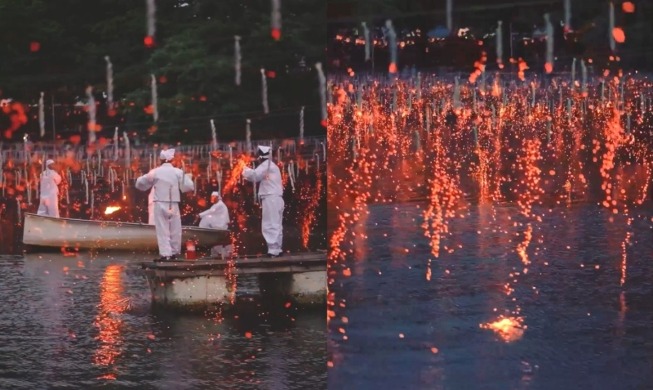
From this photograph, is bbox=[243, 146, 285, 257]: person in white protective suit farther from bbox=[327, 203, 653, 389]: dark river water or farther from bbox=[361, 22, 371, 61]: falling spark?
bbox=[361, 22, 371, 61]: falling spark

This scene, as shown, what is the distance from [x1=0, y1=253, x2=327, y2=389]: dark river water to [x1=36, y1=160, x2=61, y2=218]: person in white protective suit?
7.1 inches

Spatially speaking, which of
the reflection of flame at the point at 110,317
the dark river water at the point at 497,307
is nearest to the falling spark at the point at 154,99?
the reflection of flame at the point at 110,317

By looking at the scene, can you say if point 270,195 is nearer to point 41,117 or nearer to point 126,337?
point 126,337

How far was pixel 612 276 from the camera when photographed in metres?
7.71

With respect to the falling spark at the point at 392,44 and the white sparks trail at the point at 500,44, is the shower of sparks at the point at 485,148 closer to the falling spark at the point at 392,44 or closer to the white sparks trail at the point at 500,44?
the white sparks trail at the point at 500,44

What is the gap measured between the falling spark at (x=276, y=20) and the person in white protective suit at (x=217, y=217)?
659mm

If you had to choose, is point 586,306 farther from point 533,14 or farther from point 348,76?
point 348,76

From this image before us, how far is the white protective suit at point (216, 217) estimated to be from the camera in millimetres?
4664

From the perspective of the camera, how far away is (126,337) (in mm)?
4625

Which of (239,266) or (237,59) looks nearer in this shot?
(237,59)

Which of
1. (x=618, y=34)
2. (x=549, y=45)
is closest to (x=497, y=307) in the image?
(x=618, y=34)

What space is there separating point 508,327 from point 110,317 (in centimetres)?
228

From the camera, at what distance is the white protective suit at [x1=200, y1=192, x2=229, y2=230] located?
4.66m

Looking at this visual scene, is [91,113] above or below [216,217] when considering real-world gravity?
above
